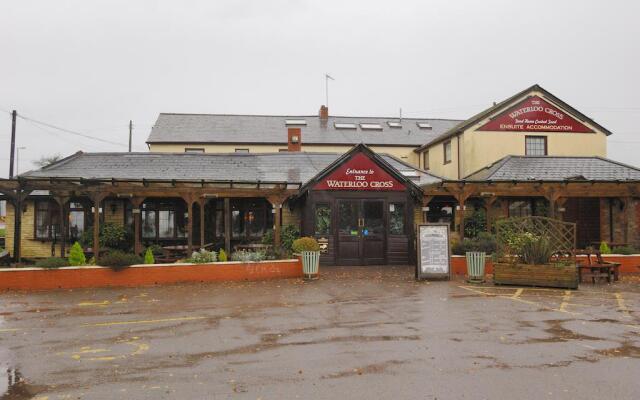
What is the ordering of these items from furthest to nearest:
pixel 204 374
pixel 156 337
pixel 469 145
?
pixel 469 145 < pixel 156 337 < pixel 204 374

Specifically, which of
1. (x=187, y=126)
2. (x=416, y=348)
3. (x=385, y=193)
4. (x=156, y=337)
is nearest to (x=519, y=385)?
(x=416, y=348)

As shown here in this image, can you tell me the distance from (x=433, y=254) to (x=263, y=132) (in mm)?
20873

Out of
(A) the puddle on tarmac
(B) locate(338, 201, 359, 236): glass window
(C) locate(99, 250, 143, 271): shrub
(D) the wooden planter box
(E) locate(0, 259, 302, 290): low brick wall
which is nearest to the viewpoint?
(A) the puddle on tarmac

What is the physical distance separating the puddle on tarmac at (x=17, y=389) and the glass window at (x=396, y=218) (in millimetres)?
13785

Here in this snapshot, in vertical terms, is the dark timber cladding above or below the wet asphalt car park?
above

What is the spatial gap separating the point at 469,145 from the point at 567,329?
58.5ft

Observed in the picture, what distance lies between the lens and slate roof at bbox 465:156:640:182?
801 inches

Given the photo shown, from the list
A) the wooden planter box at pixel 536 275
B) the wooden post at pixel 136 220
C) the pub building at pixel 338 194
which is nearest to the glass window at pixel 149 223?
the pub building at pixel 338 194

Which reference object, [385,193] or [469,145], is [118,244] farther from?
[469,145]

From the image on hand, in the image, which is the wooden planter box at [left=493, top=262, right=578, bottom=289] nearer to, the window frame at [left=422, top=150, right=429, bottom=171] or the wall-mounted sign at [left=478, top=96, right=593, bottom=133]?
the wall-mounted sign at [left=478, top=96, right=593, bottom=133]

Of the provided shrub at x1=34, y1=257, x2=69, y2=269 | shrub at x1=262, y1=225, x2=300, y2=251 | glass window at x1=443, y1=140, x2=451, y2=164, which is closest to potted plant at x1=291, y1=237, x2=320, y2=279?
shrub at x1=262, y1=225, x2=300, y2=251

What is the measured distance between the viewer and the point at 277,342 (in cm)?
725

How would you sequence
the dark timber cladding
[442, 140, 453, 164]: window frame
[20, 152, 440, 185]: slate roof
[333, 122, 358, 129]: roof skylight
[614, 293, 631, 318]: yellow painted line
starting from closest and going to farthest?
[614, 293, 631, 318]: yellow painted line → the dark timber cladding → [20, 152, 440, 185]: slate roof → [442, 140, 453, 164]: window frame → [333, 122, 358, 129]: roof skylight

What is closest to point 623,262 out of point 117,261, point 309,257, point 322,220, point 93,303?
point 322,220
